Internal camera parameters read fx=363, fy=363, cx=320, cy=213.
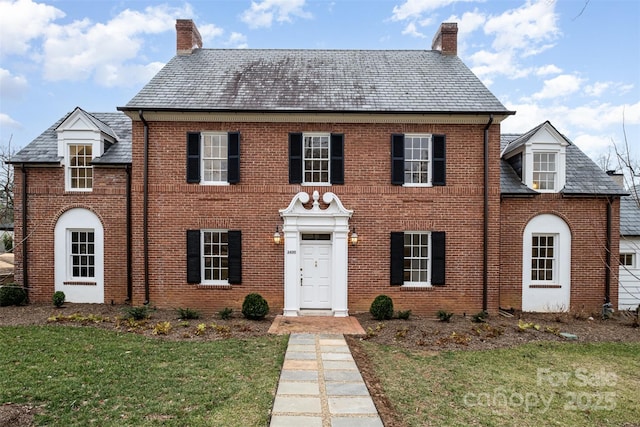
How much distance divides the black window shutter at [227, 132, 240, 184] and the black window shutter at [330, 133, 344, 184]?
2797mm

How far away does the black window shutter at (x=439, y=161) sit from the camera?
428 inches

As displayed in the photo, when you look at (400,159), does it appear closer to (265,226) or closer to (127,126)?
(265,226)

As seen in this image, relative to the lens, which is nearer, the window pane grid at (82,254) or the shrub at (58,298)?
the shrub at (58,298)

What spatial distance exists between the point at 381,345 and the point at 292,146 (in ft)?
19.9

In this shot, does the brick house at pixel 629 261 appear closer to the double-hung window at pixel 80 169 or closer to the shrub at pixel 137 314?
the shrub at pixel 137 314

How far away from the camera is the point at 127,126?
43.9 feet

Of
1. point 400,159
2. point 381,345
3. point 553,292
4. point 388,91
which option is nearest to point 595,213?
point 553,292

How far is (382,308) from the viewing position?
10.1 m

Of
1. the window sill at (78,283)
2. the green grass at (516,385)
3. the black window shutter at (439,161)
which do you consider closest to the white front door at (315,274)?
the green grass at (516,385)

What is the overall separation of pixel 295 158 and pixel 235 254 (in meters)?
3.38

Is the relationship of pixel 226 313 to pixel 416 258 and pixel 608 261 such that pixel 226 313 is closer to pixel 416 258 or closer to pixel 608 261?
pixel 416 258

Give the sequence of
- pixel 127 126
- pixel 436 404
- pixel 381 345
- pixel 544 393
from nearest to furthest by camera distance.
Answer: pixel 436 404 → pixel 544 393 → pixel 381 345 → pixel 127 126

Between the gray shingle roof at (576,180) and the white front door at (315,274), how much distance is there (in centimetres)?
602

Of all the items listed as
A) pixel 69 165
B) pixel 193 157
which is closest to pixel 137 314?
pixel 193 157
